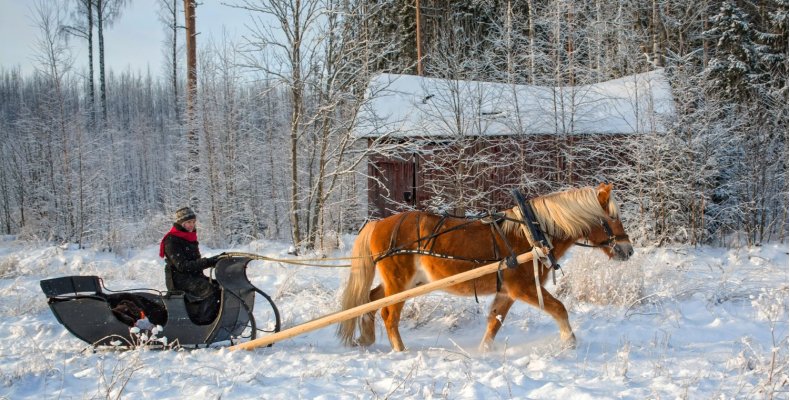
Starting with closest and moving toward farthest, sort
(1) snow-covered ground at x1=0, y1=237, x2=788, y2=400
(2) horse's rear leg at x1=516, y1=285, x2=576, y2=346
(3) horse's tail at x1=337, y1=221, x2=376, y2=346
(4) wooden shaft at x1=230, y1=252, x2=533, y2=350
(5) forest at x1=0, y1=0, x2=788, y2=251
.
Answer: (1) snow-covered ground at x1=0, y1=237, x2=788, y2=400 → (4) wooden shaft at x1=230, y1=252, x2=533, y2=350 → (2) horse's rear leg at x1=516, y1=285, x2=576, y2=346 → (3) horse's tail at x1=337, y1=221, x2=376, y2=346 → (5) forest at x1=0, y1=0, x2=788, y2=251

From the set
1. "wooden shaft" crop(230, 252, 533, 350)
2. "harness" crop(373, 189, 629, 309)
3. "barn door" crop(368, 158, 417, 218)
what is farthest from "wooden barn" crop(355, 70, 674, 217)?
"wooden shaft" crop(230, 252, 533, 350)

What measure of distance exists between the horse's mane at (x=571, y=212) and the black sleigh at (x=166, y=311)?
2613 millimetres

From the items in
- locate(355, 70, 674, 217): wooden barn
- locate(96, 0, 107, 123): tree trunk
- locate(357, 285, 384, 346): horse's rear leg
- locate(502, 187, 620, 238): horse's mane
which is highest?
locate(96, 0, 107, 123): tree trunk

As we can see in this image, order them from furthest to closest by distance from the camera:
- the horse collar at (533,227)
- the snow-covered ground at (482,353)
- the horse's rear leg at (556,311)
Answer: the horse's rear leg at (556,311) → the horse collar at (533,227) → the snow-covered ground at (482,353)

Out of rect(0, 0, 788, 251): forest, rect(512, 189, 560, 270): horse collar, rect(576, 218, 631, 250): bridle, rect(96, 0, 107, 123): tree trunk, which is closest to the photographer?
rect(512, 189, 560, 270): horse collar

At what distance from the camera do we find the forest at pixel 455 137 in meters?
12.1

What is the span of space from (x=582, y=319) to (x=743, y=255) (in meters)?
7.00

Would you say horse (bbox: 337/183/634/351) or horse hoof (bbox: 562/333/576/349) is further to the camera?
horse (bbox: 337/183/634/351)

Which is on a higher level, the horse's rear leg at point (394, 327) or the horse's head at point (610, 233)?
the horse's head at point (610, 233)

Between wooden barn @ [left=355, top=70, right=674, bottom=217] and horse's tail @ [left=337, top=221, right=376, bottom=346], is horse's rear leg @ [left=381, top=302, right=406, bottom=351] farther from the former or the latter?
wooden barn @ [left=355, top=70, right=674, bottom=217]

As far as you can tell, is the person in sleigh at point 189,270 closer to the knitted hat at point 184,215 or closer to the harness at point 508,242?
the knitted hat at point 184,215

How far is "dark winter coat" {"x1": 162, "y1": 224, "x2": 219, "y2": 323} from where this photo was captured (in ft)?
14.7

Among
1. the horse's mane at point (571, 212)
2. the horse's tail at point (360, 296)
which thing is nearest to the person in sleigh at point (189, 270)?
the horse's tail at point (360, 296)

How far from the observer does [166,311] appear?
4.65m
